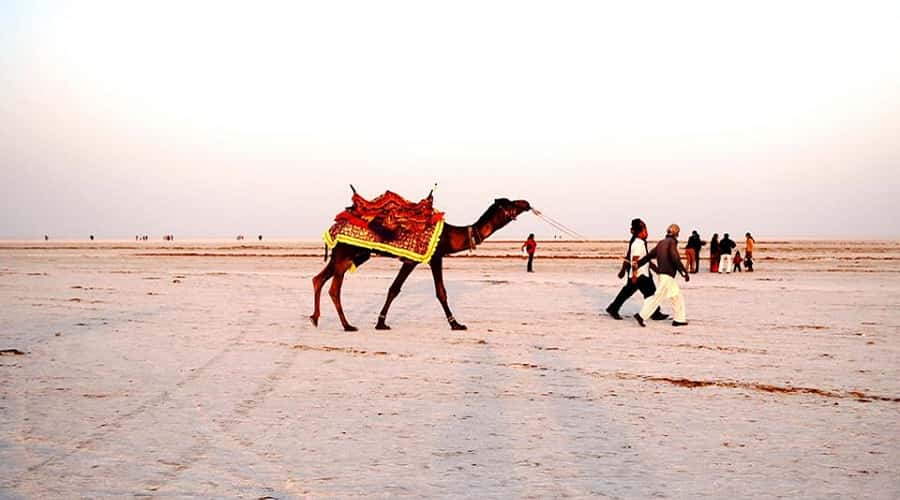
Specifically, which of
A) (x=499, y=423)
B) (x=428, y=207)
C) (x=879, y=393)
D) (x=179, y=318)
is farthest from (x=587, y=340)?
(x=179, y=318)

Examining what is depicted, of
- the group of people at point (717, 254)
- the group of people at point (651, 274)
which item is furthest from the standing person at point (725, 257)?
the group of people at point (651, 274)

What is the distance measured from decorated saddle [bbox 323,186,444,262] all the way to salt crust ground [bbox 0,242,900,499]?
1477mm

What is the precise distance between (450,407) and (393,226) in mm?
5794

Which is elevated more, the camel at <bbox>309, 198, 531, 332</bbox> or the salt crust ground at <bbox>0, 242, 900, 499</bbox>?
the camel at <bbox>309, 198, 531, 332</bbox>

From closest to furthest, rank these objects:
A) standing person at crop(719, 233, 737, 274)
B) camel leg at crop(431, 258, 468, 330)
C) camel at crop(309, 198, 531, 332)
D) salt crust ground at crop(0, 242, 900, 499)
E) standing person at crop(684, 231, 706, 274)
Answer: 1. salt crust ground at crop(0, 242, 900, 499)
2. camel leg at crop(431, 258, 468, 330)
3. camel at crop(309, 198, 531, 332)
4. standing person at crop(684, 231, 706, 274)
5. standing person at crop(719, 233, 737, 274)

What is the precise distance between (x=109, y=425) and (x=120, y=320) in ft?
27.3

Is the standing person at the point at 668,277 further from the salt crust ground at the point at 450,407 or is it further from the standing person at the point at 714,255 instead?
the standing person at the point at 714,255

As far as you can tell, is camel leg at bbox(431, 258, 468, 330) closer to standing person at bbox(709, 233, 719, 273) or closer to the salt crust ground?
the salt crust ground

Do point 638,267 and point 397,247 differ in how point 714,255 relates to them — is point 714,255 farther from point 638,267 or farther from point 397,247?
point 397,247

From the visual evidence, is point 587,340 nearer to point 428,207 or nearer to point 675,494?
point 428,207

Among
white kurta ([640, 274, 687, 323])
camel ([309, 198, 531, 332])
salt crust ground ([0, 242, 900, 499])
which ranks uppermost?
camel ([309, 198, 531, 332])

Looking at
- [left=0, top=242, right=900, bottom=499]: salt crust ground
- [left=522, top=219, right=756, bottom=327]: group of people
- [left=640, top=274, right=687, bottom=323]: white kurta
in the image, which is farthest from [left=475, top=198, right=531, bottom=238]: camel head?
[left=640, top=274, right=687, bottom=323]: white kurta

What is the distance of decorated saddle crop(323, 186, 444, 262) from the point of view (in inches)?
490

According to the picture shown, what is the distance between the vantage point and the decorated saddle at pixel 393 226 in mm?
12445
